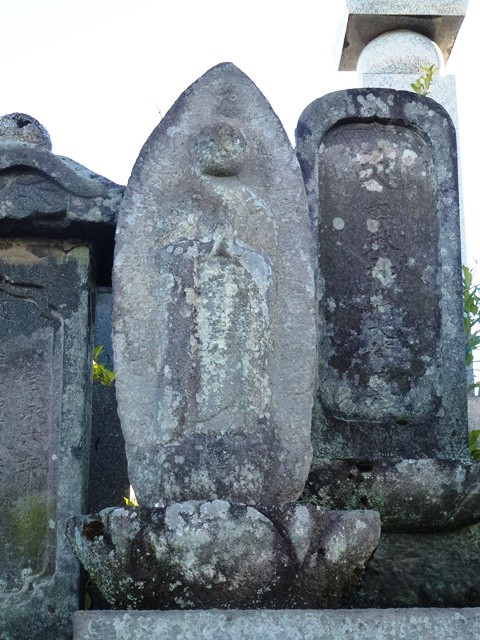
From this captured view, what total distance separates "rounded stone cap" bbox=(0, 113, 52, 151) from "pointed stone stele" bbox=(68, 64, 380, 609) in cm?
84

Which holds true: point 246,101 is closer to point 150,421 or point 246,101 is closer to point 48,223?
point 48,223

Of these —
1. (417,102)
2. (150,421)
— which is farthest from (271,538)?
(417,102)

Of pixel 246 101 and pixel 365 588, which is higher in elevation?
pixel 246 101

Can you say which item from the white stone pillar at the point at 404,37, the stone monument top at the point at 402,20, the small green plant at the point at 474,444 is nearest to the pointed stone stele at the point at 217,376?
the small green plant at the point at 474,444

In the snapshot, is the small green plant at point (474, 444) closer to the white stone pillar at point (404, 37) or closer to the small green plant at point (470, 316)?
the small green plant at point (470, 316)

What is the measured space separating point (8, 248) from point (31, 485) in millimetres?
957

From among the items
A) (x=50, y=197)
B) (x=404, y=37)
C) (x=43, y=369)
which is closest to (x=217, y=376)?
(x=43, y=369)

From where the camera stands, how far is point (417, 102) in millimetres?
4910

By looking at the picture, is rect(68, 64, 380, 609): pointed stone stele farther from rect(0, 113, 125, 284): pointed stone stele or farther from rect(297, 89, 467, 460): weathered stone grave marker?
rect(297, 89, 467, 460): weathered stone grave marker

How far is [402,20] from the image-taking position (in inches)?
284

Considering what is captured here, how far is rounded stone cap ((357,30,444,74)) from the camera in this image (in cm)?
710

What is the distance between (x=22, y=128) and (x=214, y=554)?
2195mm

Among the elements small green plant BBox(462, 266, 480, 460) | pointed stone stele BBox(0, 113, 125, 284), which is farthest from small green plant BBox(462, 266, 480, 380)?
pointed stone stele BBox(0, 113, 125, 284)

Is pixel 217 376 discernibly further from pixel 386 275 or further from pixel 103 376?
pixel 103 376
